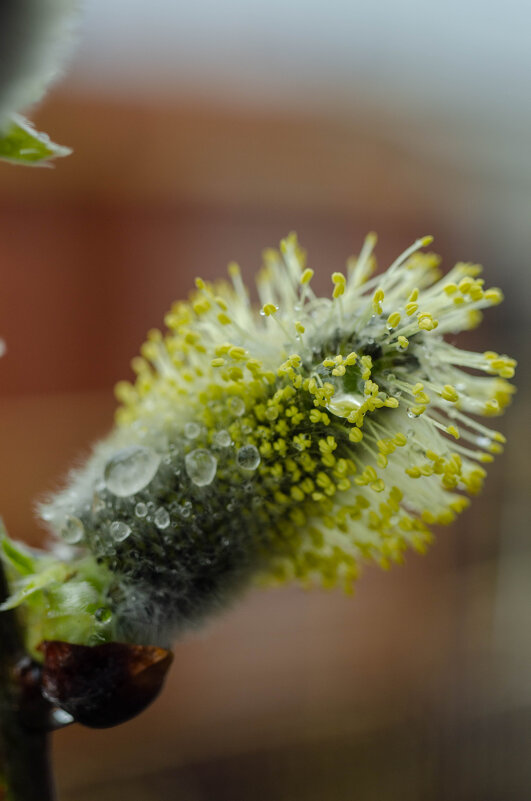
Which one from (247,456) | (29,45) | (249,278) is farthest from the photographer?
(249,278)

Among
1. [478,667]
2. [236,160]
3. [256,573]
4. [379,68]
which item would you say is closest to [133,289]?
[236,160]

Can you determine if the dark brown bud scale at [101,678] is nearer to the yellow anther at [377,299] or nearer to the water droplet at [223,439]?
the water droplet at [223,439]

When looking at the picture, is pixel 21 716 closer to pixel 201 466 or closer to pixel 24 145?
pixel 201 466

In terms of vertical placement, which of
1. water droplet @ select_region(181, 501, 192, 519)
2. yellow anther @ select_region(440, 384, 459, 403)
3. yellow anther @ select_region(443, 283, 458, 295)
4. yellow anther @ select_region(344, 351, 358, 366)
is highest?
yellow anther @ select_region(443, 283, 458, 295)

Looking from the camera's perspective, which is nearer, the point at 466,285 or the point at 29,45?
the point at 29,45

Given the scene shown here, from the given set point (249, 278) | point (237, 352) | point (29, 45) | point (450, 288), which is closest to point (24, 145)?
point (29, 45)

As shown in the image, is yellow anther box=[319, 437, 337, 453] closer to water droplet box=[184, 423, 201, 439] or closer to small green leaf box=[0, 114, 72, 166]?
water droplet box=[184, 423, 201, 439]

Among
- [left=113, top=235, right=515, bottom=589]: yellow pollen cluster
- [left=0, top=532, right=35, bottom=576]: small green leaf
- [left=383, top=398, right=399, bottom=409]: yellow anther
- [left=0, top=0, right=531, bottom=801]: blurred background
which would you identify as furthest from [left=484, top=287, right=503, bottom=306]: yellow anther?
[left=0, top=0, right=531, bottom=801]: blurred background
